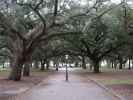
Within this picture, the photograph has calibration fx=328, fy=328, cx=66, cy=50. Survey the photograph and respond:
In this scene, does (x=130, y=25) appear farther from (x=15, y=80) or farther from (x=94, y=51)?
(x=94, y=51)

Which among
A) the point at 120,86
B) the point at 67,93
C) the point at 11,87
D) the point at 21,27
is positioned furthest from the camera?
the point at 21,27

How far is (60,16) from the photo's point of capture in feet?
91.9

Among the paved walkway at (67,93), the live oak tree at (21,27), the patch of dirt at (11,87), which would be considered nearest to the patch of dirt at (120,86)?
the paved walkway at (67,93)

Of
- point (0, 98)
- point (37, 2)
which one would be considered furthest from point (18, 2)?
point (0, 98)

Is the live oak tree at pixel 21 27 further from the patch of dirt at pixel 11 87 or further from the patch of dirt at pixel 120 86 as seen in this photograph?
the patch of dirt at pixel 120 86

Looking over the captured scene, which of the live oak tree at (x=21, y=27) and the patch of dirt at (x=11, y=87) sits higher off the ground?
the live oak tree at (x=21, y=27)

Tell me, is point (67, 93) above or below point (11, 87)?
below

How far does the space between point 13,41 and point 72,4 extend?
6.94 m

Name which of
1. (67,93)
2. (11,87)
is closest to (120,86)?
(67,93)

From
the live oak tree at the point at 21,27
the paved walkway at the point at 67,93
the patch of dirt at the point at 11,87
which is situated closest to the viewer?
the paved walkway at the point at 67,93

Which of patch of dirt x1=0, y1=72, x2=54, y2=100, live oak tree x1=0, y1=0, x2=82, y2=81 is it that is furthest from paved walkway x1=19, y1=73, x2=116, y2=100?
live oak tree x1=0, y1=0, x2=82, y2=81

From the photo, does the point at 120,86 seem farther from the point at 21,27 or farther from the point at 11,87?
the point at 21,27

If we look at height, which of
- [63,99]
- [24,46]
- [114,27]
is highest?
[114,27]

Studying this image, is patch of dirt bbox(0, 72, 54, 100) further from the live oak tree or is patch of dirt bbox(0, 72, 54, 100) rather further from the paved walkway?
the live oak tree
